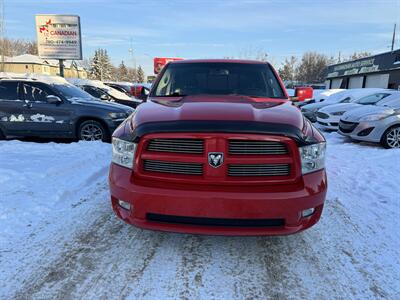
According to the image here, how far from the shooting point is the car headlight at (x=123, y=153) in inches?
113

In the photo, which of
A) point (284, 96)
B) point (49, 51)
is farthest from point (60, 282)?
point (49, 51)

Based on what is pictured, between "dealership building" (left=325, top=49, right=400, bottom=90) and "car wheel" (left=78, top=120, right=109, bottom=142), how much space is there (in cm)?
2832

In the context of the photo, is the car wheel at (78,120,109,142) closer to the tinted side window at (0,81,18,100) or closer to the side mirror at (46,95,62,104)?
the side mirror at (46,95,62,104)

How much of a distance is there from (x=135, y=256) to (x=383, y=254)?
2.25 metres

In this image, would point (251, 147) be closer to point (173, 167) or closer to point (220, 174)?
point (220, 174)

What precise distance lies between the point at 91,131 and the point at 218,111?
6.14m

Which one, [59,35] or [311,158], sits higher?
[59,35]

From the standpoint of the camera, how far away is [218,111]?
119 inches

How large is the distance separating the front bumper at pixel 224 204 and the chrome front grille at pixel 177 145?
0.96ft

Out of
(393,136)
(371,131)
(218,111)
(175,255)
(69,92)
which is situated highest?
(218,111)

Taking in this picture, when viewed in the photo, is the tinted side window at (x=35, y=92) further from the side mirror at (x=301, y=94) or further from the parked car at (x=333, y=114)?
the parked car at (x=333, y=114)

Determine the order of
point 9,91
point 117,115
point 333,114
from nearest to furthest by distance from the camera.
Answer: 1. point 9,91
2. point 117,115
3. point 333,114

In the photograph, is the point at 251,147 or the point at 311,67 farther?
the point at 311,67

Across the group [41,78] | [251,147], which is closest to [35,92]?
[251,147]
